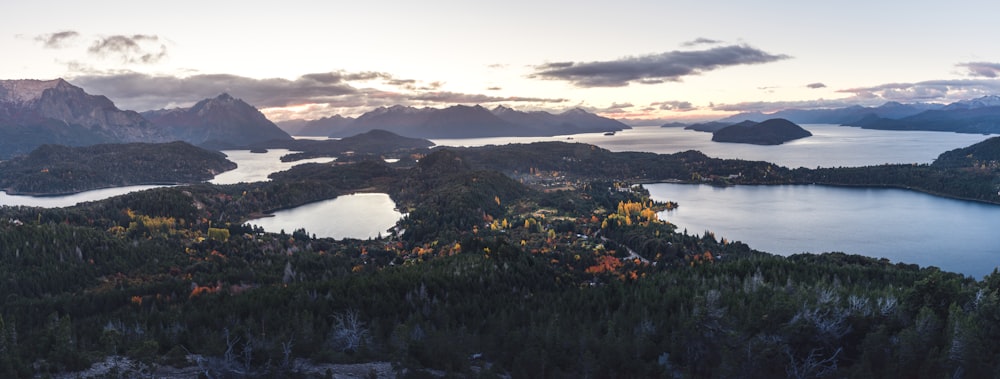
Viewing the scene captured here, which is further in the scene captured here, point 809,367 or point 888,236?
point 888,236

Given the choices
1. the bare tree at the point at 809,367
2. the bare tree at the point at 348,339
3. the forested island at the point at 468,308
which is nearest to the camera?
the bare tree at the point at 809,367

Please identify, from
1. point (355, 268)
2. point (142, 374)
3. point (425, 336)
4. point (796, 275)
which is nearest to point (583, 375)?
point (425, 336)

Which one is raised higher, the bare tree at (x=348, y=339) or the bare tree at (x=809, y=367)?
the bare tree at (x=809, y=367)

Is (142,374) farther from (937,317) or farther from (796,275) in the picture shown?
(796,275)

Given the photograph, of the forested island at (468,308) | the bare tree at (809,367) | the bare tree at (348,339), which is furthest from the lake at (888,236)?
the bare tree at (348,339)

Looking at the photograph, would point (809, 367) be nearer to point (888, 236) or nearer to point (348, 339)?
point (348, 339)

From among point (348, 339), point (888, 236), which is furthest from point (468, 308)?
point (888, 236)

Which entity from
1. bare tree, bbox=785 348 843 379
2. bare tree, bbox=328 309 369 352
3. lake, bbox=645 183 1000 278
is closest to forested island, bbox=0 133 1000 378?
bare tree, bbox=785 348 843 379

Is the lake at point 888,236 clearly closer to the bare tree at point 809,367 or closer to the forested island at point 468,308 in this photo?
the forested island at point 468,308

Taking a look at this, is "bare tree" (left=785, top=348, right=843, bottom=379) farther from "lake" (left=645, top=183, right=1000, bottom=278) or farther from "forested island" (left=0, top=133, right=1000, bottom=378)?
"lake" (left=645, top=183, right=1000, bottom=278)
